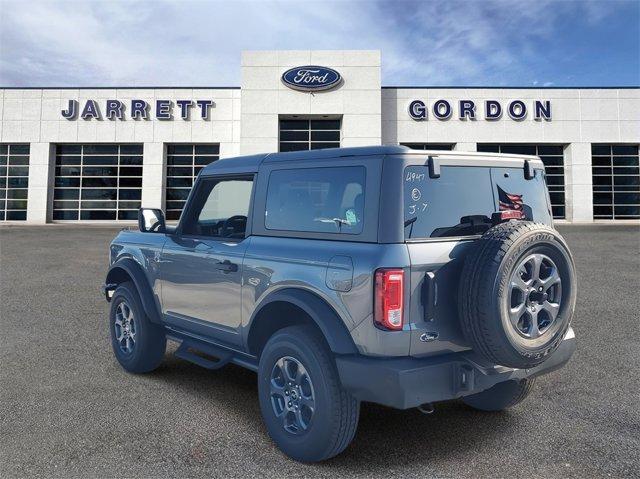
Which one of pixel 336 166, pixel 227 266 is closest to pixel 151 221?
pixel 227 266

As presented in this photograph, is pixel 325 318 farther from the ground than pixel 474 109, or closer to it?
closer to it

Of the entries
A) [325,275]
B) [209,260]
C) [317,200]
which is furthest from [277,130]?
[325,275]

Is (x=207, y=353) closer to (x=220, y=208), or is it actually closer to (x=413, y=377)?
(x=220, y=208)

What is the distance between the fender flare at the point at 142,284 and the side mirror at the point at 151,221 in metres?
0.40

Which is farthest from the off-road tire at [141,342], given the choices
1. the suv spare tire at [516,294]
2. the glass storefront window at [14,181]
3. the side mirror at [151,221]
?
the glass storefront window at [14,181]

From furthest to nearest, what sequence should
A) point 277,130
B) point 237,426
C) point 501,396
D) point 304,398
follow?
point 277,130 → point 501,396 → point 237,426 → point 304,398

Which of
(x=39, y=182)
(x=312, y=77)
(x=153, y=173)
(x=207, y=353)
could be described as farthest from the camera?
(x=39, y=182)

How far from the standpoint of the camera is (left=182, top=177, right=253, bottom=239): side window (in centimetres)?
387

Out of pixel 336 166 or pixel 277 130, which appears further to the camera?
pixel 277 130

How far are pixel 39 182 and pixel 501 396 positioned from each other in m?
29.1

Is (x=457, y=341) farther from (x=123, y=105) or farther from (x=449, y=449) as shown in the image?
(x=123, y=105)

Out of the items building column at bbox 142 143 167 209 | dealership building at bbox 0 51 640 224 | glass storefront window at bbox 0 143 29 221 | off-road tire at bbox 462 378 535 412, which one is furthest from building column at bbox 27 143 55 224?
off-road tire at bbox 462 378 535 412

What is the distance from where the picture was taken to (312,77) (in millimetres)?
25078

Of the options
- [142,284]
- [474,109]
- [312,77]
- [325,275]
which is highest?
[312,77]
